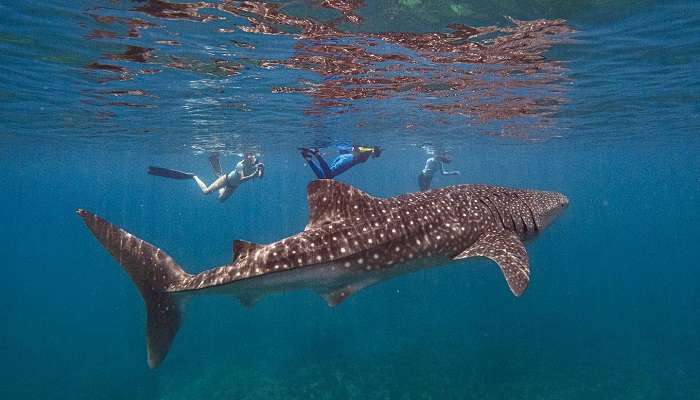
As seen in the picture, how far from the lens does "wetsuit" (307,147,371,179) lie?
57.8 feet

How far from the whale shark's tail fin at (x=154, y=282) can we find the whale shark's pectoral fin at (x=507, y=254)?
462 centimetres

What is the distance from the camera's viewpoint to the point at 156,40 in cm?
1224

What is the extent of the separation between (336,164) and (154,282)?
1348 cm

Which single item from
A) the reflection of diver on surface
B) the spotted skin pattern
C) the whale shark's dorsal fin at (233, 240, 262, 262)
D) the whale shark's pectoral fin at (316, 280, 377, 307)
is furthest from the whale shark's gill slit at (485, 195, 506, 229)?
the reflection of diver on surface

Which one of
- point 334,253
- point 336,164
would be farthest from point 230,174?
point 334,253

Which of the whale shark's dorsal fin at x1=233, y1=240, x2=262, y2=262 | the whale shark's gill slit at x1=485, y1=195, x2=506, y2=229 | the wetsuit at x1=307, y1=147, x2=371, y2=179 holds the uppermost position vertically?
the whale shark's gill slit at x1=485, y1=195, x2=506, y2=229

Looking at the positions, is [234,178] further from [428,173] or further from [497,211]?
[497,211]

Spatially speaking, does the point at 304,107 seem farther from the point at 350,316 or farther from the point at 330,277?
the point at 330,277

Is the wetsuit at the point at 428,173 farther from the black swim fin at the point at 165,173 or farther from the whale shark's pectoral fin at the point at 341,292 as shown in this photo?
the whale shark's pectoral fin at the point at 341,292

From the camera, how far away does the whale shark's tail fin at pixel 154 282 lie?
22.0 ft

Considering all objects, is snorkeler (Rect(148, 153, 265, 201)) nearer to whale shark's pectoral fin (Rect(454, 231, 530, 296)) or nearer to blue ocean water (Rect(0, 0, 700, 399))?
blue ocean water (Rect(0, 0, 700, 399))

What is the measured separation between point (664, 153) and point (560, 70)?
4064cm

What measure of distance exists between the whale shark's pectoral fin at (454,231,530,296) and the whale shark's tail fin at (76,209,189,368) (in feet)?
15.1

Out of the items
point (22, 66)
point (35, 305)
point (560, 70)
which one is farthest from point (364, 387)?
point (35, 305)
